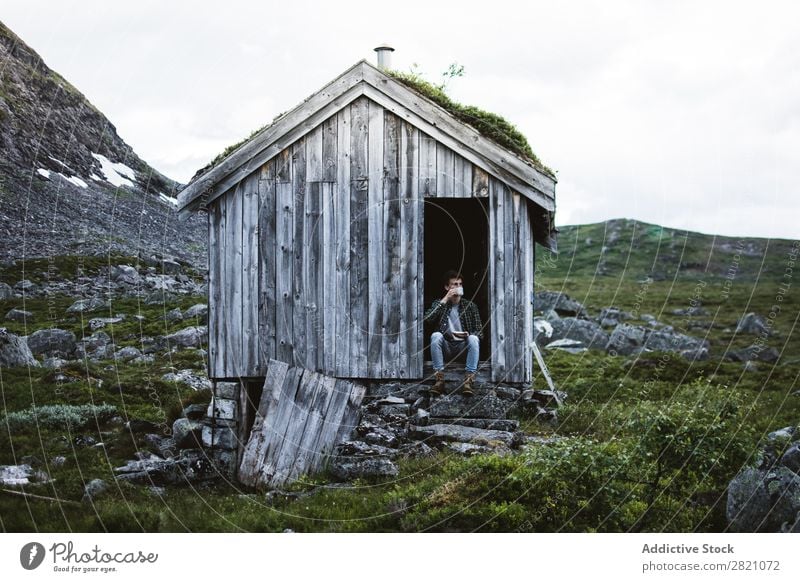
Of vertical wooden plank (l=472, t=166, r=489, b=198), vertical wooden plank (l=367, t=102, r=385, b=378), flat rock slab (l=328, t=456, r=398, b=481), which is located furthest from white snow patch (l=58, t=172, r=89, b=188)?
flat rock slab (l=328, t=456, r=398, b=481)

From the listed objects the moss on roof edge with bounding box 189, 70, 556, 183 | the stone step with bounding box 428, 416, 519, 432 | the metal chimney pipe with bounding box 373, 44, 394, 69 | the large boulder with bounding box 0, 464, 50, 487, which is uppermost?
the metal chimney pipe with bounding box 373, 44, 394, 69

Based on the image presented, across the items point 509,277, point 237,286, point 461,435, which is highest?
point 509,277

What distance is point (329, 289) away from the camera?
11875 mm

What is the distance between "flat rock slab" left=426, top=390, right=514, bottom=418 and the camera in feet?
38.5

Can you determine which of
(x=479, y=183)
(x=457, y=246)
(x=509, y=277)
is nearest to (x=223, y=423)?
(x=509, y=277)

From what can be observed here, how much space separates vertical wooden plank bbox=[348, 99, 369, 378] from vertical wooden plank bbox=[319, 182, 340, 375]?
260mm

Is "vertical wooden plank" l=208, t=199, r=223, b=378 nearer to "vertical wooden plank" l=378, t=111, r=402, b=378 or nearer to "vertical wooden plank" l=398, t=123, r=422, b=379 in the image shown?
"vertical wooden plank" l=378, t=111, r=402, b=378

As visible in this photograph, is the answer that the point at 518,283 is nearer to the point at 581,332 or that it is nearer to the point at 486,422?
the point at 486,422

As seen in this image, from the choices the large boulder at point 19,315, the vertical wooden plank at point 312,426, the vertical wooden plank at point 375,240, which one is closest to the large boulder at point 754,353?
the vertical wooden plank at point 375,240

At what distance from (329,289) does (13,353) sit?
344 inches

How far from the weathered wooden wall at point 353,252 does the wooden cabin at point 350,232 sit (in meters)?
0.01

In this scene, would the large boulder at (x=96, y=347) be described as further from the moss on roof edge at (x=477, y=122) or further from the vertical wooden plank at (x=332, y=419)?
the vertical wooden plank at (x=332, y=419)

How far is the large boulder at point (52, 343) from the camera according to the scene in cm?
1994

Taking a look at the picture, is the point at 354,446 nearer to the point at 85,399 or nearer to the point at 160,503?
the point at 160,503
